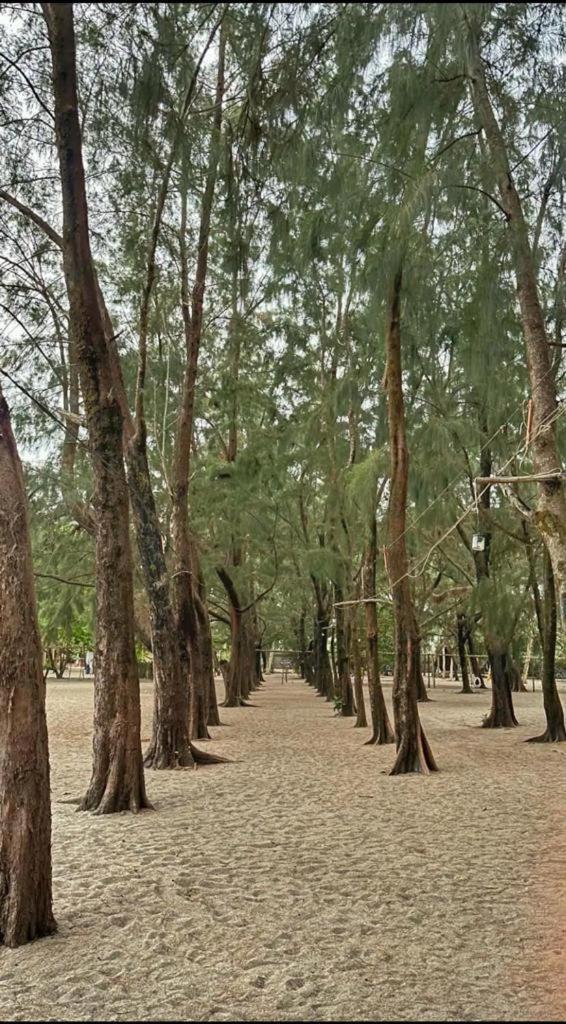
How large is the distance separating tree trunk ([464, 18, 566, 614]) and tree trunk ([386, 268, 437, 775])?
290 centimetres

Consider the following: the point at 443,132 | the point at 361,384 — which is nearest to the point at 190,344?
the point at 361,384

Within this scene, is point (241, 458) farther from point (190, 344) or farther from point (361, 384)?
point (190, 344)

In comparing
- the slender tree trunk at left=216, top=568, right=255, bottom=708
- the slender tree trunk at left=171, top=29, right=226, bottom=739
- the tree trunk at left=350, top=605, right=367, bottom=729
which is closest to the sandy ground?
the slender tree trunk at left=171, top=29, right=226, bottom=739

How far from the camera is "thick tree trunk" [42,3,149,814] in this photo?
5.96m

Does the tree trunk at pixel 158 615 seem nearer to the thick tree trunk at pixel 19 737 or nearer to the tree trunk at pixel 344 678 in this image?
the thick tree trunk at pixel 19 737

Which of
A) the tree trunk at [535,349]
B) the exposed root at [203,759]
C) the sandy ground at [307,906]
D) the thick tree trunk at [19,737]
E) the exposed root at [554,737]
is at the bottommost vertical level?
Result: the exposed root at [554,737]

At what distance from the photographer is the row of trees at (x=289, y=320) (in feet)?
15.9

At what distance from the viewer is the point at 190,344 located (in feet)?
33.5

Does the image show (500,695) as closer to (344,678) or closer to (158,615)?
(344,678)

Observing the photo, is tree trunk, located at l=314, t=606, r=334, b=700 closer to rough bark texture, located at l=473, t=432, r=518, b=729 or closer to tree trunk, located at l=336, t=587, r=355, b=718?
tree trunk, located at l=336, t=587, r=355, b=718

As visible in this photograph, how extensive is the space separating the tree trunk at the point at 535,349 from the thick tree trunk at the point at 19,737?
2746mm

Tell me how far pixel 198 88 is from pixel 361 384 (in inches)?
197

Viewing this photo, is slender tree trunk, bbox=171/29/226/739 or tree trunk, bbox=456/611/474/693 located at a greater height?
slender tree trunk, bbox=171/29/226/739

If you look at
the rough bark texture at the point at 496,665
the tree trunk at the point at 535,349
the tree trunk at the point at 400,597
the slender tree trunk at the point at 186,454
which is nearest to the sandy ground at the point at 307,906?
the tree trunk at the point at 400,597
